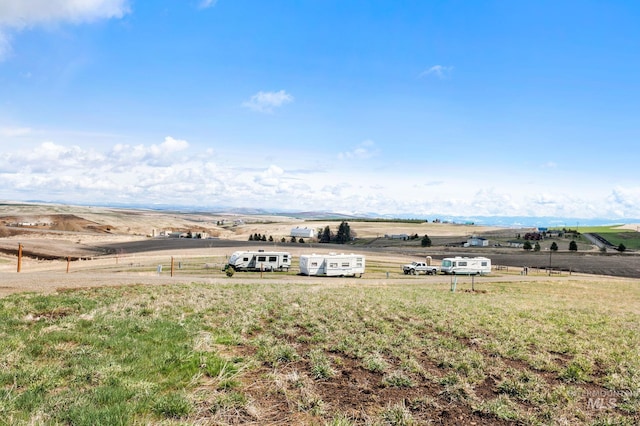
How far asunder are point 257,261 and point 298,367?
48.1 m

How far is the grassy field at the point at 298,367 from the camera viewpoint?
7.27m

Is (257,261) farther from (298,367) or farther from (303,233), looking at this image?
(303,233)

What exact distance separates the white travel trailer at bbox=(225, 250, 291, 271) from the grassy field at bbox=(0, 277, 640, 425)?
40429mm

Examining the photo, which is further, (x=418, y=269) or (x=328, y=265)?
(x=418, y=269)

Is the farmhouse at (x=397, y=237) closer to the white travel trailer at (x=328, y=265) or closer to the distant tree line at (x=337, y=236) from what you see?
the distant tree line at (x=337, y=236)

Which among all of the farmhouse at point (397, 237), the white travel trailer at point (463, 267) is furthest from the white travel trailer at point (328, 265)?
the farmhouse at point (397, 237)

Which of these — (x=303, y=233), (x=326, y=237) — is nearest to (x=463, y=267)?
(x=326, y=237)

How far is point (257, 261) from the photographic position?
5722 centimetres

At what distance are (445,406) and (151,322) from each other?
358 inches

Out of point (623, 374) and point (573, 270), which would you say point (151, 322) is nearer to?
point (623, 374)

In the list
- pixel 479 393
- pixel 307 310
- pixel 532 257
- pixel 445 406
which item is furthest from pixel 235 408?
pixel 532 257

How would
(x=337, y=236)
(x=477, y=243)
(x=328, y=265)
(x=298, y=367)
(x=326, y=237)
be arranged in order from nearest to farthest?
(x=298, y=367) < (x=328, y=265) < (x=477, y=243) < (x=326, y=237) < (x=337, y=236)

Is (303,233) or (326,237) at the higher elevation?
(303,233)

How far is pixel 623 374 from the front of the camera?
33.5 feet
